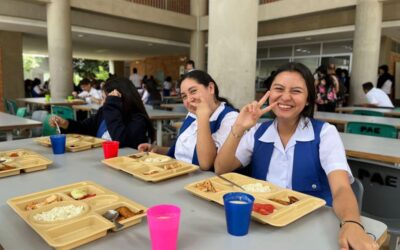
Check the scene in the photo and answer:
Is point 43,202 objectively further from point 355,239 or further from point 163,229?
point 355,239

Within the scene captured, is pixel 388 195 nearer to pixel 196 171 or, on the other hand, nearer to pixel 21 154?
pixel 196 171

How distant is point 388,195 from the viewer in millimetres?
1645

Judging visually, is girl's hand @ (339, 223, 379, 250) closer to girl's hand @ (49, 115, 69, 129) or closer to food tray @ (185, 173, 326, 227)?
food tray @ (185, 173, 326, 227)

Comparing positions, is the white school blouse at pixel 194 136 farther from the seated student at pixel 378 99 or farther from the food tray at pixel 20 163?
the seated student at pixel 378 99

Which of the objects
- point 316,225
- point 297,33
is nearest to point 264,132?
point 316,225

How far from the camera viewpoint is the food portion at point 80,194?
1137 mm

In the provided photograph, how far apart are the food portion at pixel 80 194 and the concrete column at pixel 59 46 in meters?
7.55

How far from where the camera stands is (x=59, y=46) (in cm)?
781

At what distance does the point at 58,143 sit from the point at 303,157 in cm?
134

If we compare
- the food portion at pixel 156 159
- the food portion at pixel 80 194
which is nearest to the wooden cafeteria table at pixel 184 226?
the food portion at pixel 80 194

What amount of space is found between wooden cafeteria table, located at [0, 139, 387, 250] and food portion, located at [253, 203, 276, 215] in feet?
0.15

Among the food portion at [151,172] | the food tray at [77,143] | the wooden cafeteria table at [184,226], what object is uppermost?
the food tray at [77,143]

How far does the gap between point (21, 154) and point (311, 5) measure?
8293 mm

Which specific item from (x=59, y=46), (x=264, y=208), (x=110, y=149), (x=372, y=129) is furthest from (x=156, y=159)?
(x=59, y=46)
